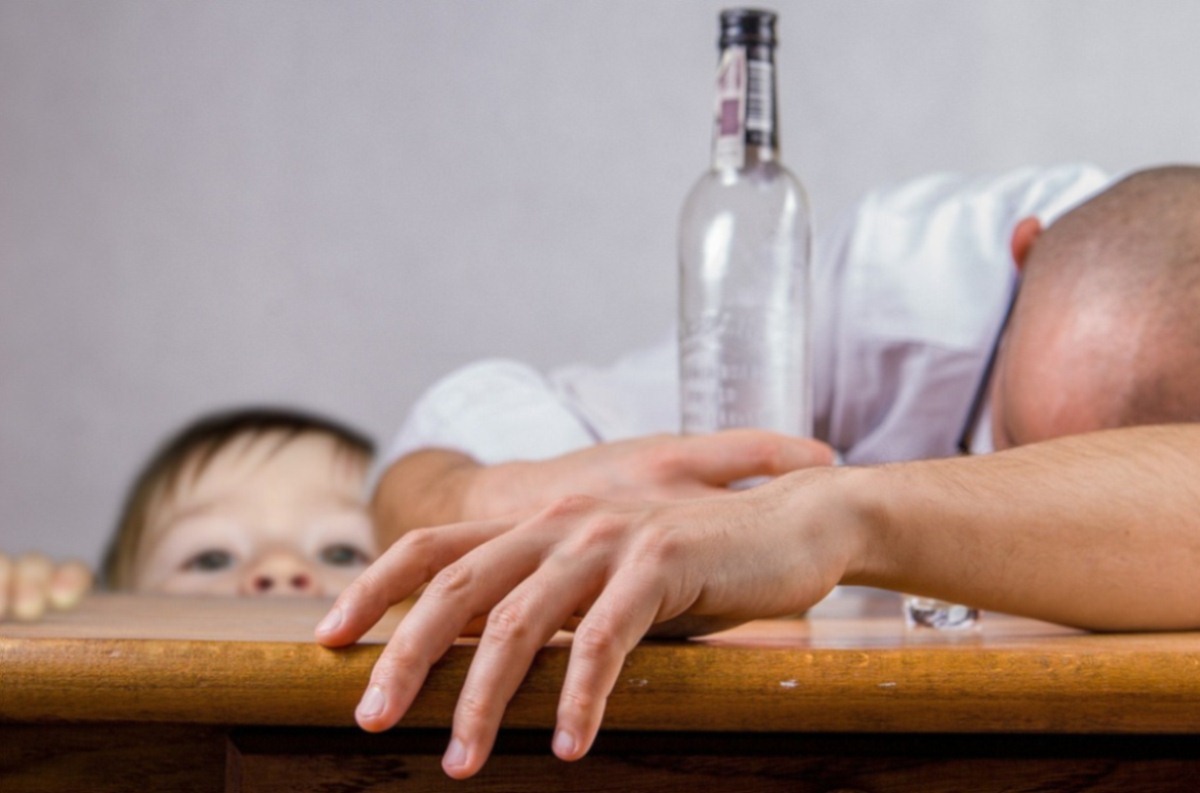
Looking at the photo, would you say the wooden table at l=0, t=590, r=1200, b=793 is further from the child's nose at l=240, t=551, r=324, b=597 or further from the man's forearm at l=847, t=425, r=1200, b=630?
the child's nose at l=240, t=551, r=324, b=597

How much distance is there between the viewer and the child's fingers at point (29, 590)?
71cm

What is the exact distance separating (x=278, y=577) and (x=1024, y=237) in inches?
37.0

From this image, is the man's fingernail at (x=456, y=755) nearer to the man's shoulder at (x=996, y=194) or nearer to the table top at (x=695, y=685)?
the table top at (x=695, y=685)

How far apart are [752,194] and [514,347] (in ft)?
3.24

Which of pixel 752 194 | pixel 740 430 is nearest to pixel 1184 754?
pixel 740 430

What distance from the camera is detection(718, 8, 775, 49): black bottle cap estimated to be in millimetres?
769

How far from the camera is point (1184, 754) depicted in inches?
20.6

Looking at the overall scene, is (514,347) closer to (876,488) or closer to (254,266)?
(254,266)

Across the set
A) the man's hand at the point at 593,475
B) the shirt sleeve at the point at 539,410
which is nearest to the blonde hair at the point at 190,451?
the shirt sleeve at the point at 539,410

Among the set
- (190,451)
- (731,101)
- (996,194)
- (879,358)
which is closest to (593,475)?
(731,101)

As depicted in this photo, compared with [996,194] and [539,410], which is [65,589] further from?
[996,194]

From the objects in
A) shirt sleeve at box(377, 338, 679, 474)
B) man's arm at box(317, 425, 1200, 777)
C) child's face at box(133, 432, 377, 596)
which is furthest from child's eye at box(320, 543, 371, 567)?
man's arm at box(317, 425, 1200, 777)

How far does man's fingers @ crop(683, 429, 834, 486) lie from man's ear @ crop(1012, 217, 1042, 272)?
36 centimetres

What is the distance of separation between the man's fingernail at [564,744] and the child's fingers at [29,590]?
322 mm
